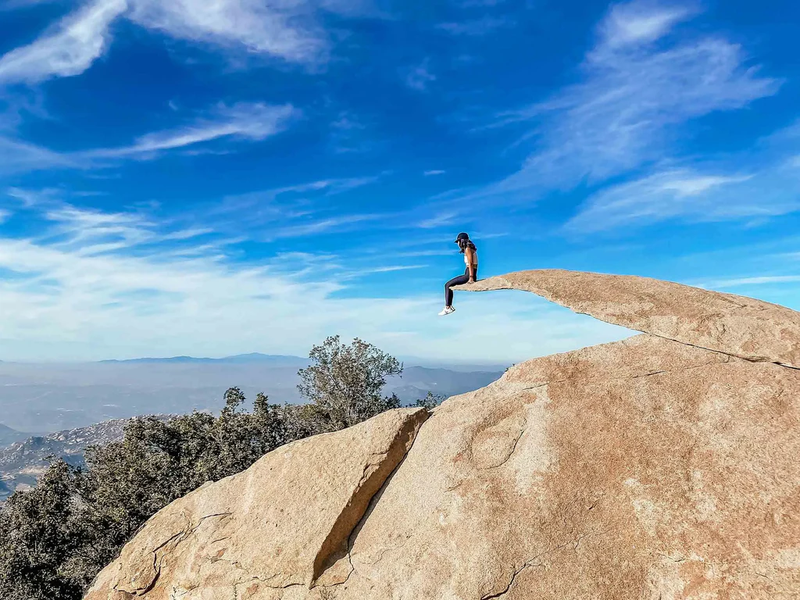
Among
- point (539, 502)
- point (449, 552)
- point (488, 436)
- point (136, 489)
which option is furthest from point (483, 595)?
point (136, 489)

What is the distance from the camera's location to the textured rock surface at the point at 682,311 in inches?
485

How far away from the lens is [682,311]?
13359 millimetres

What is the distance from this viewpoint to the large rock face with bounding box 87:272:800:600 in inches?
412

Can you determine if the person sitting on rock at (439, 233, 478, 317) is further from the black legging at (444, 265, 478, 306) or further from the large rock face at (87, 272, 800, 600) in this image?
the large rock face at (87, 272, 800, 600)

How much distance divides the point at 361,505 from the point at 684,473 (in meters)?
7.64

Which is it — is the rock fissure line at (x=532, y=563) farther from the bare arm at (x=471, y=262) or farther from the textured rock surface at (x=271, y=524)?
the bare arm at (x=471, y=262)

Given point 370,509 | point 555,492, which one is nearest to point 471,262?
point 555,492

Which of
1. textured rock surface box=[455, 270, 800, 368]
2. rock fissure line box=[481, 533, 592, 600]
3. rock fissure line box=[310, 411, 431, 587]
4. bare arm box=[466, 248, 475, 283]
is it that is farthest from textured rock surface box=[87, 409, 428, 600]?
textured rock surface box=[455, 270, 800, 368]

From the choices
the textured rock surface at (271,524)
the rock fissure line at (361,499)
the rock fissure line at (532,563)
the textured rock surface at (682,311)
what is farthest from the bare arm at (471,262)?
the rock fissure line at (532,563)

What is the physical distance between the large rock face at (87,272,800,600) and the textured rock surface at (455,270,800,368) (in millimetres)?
49

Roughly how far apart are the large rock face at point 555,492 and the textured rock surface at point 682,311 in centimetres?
5

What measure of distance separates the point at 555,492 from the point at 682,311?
562 cm

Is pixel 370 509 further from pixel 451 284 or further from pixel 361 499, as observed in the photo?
pixel 451 284

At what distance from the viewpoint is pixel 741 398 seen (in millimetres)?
11758
